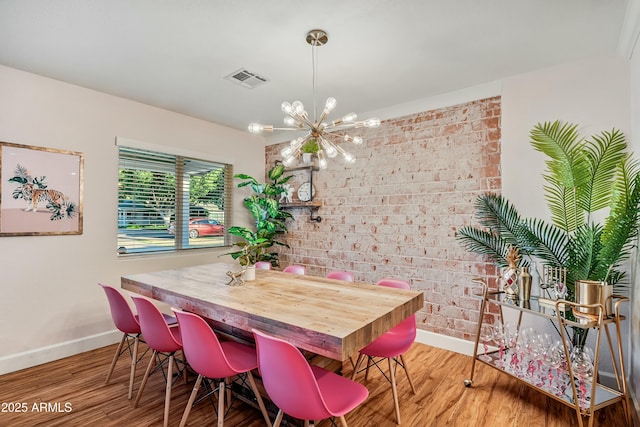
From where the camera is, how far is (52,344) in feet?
9.83

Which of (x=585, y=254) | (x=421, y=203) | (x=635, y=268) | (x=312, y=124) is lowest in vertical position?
(x=635, y=268)

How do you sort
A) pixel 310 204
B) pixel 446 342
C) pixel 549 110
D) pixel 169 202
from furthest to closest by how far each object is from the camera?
pixel 310 204
pixel 169 202
pixel 446 342
pixel 549 110

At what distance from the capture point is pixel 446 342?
3285mm

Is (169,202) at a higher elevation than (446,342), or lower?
higher

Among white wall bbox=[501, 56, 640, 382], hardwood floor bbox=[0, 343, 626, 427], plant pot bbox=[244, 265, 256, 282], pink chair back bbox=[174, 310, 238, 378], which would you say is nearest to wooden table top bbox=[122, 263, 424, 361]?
plant pot bbox=[244, 265, 256, 282]

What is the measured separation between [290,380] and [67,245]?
2960 millimetres

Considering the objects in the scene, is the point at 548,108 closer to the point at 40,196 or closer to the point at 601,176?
the point at 601,176

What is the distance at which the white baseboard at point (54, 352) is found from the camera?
2.75m

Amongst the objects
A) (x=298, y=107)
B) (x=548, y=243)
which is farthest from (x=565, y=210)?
(x=298, y=107)

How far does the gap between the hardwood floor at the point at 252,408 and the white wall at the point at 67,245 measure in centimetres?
37

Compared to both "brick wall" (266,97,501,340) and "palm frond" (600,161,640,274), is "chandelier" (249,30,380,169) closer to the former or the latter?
"brick wall" (266,97,501,340)

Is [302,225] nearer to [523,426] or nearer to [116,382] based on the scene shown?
[116,382]

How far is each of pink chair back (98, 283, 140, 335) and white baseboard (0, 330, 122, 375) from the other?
1204mm

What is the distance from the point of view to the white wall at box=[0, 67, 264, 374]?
2785 millimetres
